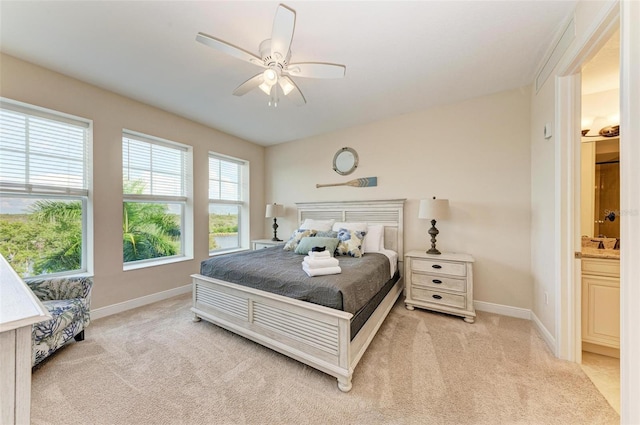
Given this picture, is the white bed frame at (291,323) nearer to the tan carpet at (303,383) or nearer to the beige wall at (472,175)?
the tan carpet at (303,383)

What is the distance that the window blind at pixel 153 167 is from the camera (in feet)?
10.1

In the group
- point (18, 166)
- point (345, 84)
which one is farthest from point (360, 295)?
point (18, 166)

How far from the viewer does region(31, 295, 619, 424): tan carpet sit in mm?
1444

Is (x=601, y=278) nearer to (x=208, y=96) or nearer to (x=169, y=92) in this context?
(x=208, y=96)

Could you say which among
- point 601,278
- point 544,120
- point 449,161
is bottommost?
point 601,278

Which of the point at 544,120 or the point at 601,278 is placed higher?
the point at 544,120

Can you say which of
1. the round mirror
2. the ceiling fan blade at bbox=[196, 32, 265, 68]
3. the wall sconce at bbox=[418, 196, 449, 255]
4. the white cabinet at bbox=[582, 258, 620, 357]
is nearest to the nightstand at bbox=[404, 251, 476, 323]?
the wall sconce at bbox=[418, 196, 449, 255]

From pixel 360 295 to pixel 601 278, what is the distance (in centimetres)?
199

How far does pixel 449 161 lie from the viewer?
311 cm

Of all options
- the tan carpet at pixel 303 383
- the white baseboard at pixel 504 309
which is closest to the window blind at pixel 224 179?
the tan carpet at pixel 303 383

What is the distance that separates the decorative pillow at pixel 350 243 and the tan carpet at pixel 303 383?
933 mm

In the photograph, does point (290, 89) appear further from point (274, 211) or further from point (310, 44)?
point (274, 211)

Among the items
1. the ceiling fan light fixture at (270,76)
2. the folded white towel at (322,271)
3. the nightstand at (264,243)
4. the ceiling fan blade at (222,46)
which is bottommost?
the nightstand at (264,243)

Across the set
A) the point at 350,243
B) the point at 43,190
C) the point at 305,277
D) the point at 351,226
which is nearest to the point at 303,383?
the point at 305,277
